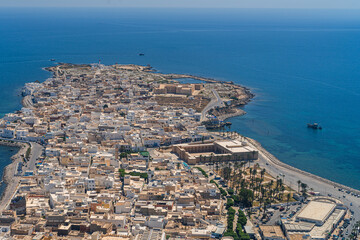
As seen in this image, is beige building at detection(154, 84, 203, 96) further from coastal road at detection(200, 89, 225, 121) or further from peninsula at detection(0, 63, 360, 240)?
peninsula at detection(0, 63, 360, 240)

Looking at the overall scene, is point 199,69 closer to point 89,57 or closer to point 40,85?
point 89,57

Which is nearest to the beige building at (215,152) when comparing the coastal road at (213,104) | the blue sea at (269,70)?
the blue sea at (269,70)

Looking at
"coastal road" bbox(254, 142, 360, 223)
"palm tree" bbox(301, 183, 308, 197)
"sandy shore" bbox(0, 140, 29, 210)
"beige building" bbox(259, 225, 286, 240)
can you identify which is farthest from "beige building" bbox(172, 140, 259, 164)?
"sandy shore" bbox(0, 140, 29, 210)

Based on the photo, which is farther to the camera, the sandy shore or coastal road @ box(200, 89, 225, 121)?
coastal road @ box(200, 89, 225, 121)

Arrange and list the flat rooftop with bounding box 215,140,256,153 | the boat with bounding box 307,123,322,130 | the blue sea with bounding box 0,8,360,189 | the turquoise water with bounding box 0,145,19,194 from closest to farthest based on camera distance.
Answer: the turquoise water with bounding box 0,145,19,194 < the flat rooftop with bounding box 215,140,256,153 < the blue sea with bounding box 0,8,360,189 < the boat with bounding box 307,123,322,130

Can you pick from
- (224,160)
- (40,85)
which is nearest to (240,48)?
(40,85)

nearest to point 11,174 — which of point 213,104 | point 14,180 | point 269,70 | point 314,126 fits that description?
A: point 14,180

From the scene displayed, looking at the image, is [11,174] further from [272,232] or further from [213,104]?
[213,104]
